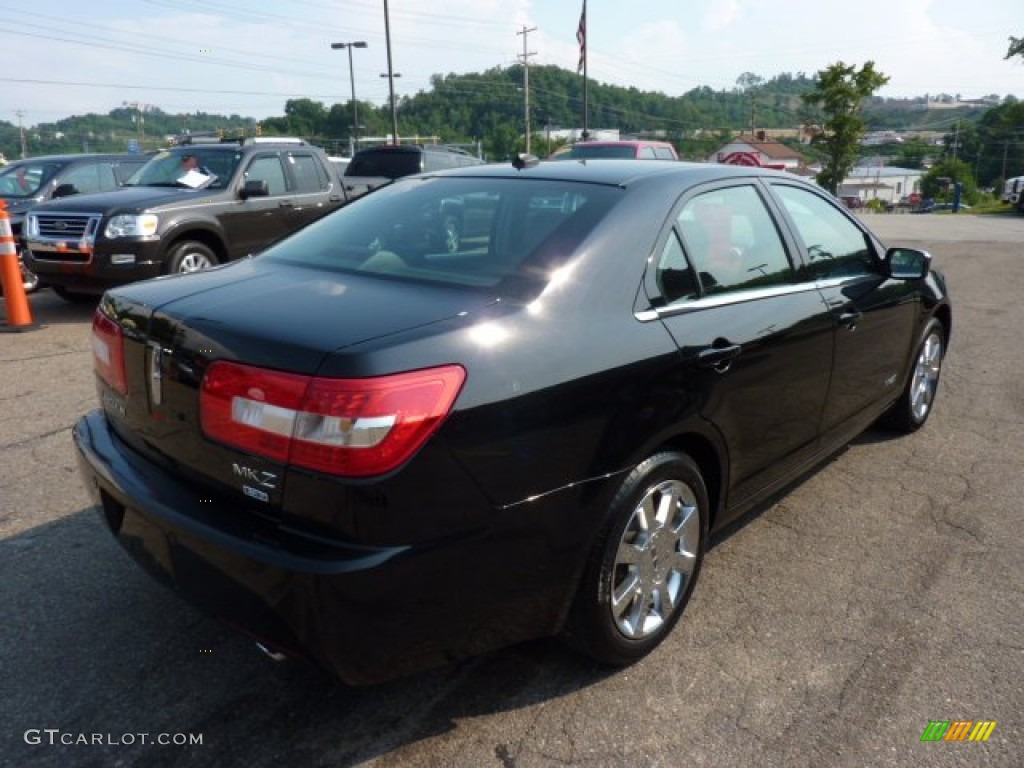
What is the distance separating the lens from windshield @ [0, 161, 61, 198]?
10.6 metres

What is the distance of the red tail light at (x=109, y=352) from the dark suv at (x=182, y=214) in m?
4.42

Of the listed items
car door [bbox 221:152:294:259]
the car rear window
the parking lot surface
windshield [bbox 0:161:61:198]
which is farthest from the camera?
the car rear window

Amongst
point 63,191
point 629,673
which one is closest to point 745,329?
point 629,673

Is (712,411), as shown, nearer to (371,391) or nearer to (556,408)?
(556,408)

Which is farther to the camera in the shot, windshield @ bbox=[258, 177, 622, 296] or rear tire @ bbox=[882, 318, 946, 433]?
rear tire @ bbox=[882, 318, 946, 433]

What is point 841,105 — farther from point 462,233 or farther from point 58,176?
point 462,233

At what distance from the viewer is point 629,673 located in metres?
2.66

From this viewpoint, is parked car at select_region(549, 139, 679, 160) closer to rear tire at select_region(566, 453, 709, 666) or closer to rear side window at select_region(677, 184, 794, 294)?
rear side window at select_region(677, 184, 794, 294)

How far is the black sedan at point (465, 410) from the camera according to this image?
197 centimetres

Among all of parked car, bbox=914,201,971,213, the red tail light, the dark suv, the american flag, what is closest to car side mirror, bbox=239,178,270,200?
the dark suv

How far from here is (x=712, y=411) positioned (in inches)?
109

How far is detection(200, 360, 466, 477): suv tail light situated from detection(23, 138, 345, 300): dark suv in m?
5.28

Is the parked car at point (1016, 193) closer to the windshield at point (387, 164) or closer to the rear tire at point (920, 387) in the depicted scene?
the windshield at point (387, 164)

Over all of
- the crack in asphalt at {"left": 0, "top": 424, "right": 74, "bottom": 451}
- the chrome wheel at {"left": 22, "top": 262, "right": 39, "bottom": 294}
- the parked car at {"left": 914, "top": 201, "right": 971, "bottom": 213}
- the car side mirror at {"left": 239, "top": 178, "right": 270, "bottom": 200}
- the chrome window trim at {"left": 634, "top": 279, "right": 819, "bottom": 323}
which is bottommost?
the parked car at {"left": 914, "top": 201, "right": 971, "bottom": 213}
